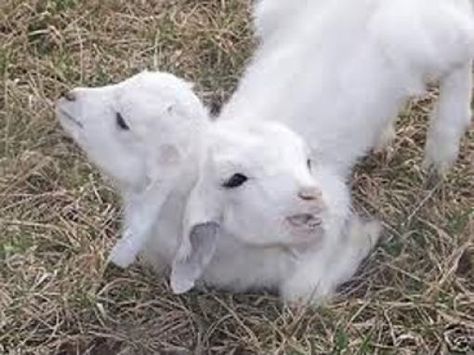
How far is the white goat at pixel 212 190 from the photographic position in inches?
146

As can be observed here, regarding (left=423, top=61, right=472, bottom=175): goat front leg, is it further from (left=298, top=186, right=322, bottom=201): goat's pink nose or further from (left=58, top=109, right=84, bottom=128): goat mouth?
(left=58, top=109, right=84, bottom=128): goat mouth

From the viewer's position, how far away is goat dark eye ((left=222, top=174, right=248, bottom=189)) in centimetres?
371

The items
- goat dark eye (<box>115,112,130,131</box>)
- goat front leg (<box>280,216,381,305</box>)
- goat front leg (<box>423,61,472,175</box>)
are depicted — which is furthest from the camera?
goat front leg (<box>423,61,472,175</box>)

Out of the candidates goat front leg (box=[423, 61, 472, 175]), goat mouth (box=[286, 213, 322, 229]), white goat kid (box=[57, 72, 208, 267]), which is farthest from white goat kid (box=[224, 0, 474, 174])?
goat mouth (box=[286, 213, 322, 229])

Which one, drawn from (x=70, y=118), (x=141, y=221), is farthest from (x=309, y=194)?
(x=70, y=118)

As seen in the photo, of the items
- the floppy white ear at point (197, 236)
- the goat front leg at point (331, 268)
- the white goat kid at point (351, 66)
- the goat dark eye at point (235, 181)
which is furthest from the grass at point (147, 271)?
the goat dark eye at point (235, 181)

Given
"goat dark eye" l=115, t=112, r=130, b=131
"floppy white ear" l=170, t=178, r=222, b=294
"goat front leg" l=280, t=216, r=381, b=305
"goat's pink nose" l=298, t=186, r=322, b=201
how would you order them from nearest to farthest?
"goat's pink nose" l=298, t=186, r=322, b=201, "floppy white ear" l=170, t=178, r=222, b=294, "goat dark eye" l=115, t=112, r=130, b=131, "goat front leg" l=280, t=216, r=381, b=305

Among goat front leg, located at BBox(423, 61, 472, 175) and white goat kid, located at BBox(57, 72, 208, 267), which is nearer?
white goat kid, located at BBox(57, 72, 208, 267)

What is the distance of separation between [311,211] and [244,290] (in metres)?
0.44

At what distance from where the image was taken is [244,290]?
4039 mm

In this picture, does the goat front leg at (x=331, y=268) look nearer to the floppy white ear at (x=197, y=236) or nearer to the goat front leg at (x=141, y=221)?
the floppy white ear at (x=197, y=236)

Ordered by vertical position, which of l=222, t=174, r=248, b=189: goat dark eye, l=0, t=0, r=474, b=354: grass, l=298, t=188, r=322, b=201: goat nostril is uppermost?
l=298, t=188, r=322, b=201: goat nostril

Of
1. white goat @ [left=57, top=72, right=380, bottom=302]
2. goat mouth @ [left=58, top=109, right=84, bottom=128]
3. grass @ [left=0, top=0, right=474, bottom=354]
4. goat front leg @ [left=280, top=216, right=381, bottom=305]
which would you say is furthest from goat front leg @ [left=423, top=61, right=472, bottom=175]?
goat mouth @ [left=58, top=109, right=84, bottom=128]

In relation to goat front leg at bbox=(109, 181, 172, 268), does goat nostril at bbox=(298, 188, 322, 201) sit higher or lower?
higher
